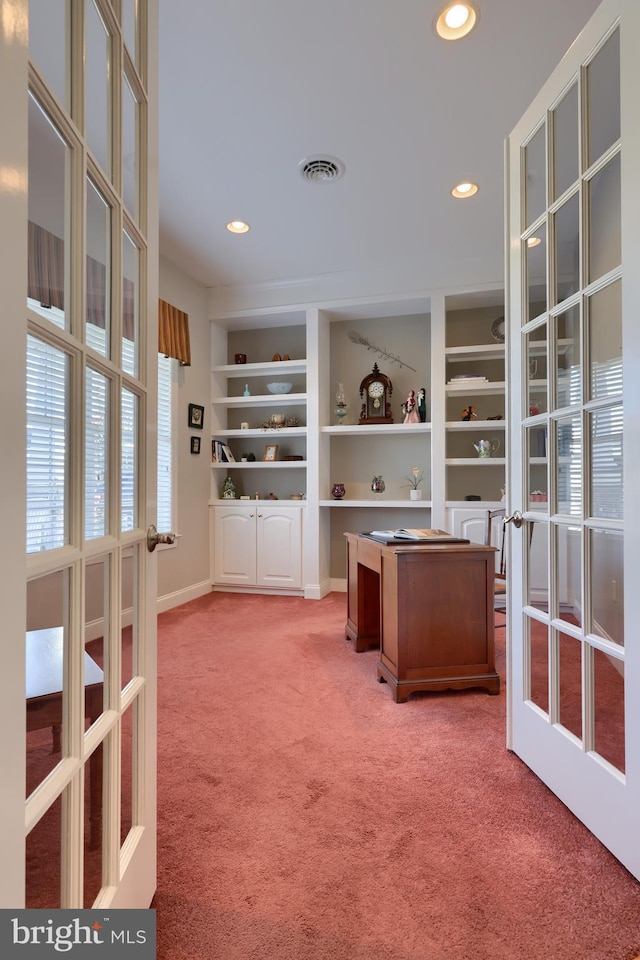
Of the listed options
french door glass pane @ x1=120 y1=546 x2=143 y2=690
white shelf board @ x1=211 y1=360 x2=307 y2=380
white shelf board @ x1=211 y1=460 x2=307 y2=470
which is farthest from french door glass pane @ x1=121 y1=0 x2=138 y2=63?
white shelf board @ x1=211 y1=460 x2=307 y2=470

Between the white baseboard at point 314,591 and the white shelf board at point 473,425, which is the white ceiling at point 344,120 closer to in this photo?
the white shelf board at point 473,425

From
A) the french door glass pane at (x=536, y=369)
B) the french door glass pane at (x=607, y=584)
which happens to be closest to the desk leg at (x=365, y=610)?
the french door glass pane at (x=536, y=369)

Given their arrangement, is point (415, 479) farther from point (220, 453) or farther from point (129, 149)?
point (129, 149)

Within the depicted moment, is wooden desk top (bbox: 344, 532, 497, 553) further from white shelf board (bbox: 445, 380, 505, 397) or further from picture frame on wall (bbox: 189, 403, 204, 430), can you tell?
picture frame on wall (bbox: 189, 403, 204, 430)

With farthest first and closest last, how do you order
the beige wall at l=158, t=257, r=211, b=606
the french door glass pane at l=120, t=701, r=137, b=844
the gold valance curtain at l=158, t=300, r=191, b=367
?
the beige wall at l=158, t=257, r=211, b=606 → the gold valance curtain at l=158, t=300, r=191, b=367 → the french door glass pane at l=120, t=701, r=137, b=844

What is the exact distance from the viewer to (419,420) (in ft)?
14.9

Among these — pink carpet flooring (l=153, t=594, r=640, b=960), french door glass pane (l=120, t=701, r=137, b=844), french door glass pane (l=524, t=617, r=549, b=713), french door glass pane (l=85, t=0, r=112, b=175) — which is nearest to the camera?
french door glass pane (l=85, t=0, r=112, b=175)

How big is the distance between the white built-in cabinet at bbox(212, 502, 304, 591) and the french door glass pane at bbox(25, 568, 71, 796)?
389cm

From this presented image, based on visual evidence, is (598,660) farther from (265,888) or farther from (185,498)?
(185,498)

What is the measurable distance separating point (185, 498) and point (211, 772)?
2.88 metres

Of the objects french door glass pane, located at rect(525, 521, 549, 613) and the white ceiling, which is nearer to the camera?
french door glass pane, located at rect(525, 521, 549, 613)

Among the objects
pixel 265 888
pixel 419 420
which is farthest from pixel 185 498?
pixel 265 888

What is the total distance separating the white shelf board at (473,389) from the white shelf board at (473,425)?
0.84ft

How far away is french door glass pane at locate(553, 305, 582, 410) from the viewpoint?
60.6 inches
